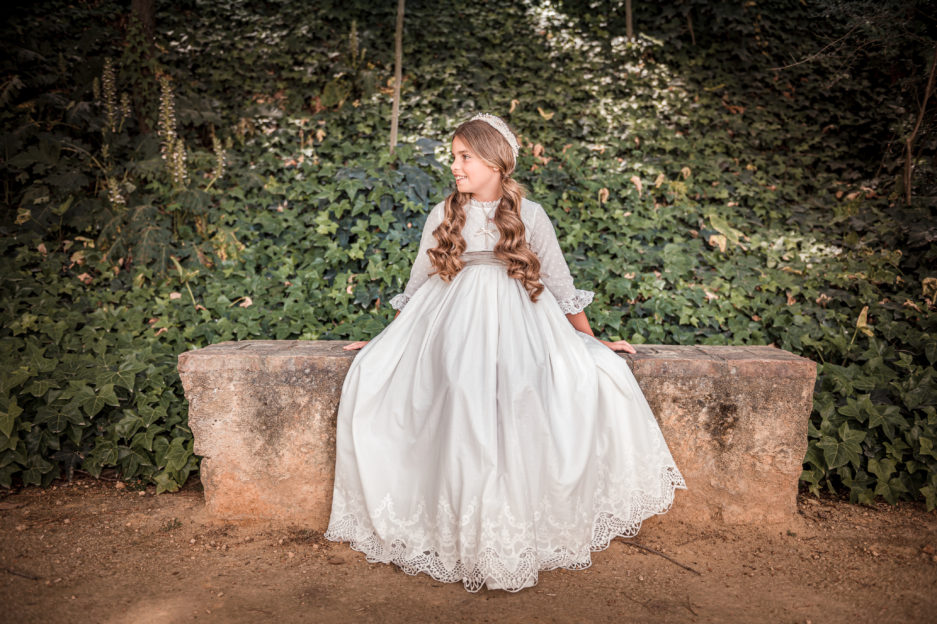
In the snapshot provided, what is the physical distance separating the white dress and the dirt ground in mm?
125

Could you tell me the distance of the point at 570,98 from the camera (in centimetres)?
611

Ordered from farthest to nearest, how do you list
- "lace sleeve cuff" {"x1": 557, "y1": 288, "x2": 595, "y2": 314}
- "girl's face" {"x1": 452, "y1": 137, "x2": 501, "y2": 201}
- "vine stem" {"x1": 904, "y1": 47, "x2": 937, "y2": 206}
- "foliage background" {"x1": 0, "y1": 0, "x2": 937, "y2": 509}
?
1. "vine stem" {"x1": 904, "y1": 47, "x2": 937, "y2": 206}
2. "foliage background" {"x1": 0, "y1": 0, "x2": 937, "y2": 509}
3. "lace sleeve cuff" {"x1": 557, "y1": 288, "x2": 595, "y2": 314}
4. "girl's face" {"x1": 452, "y1": 137, "x2": 501, "y2": 201}

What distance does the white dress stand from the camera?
205 centimetres

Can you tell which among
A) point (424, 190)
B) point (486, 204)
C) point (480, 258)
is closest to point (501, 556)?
point (480, 258)

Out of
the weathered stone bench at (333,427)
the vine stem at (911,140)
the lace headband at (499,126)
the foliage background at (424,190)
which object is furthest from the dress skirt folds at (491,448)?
the vine stem at (911,140)

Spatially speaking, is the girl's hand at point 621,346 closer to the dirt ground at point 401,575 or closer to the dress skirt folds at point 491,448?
the dress skirt folds at point 491,448

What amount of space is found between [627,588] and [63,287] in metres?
4.09

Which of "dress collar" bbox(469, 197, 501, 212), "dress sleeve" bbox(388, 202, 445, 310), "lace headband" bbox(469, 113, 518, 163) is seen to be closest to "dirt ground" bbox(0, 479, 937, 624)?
"dress sleeve" bbox(388, 202, 445, 310)

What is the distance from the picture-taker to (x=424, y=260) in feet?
8.59

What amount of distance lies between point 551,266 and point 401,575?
1396mm

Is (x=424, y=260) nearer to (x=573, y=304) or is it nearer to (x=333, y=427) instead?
(x=573, y=304)

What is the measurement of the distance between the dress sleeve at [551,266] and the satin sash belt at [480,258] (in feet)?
0.63

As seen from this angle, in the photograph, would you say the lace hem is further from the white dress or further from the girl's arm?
the girl's arm

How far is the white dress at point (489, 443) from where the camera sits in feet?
6.73
